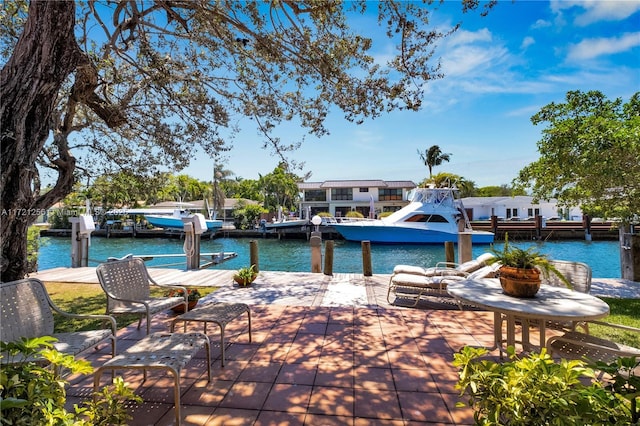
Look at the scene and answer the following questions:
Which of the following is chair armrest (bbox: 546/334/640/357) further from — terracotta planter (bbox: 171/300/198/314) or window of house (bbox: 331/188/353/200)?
window of house (bbox: 331/188/353/200)

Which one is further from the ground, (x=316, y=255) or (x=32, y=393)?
(x=32, y=393)

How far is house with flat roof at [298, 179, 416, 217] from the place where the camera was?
3716 cm

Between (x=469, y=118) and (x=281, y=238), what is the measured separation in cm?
2160

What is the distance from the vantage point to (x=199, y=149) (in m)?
6.88

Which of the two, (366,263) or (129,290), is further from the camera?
(366,263)

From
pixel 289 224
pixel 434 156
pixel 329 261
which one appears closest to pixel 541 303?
pixel 329 261

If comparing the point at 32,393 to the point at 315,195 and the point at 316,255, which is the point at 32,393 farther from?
the point at 315,195

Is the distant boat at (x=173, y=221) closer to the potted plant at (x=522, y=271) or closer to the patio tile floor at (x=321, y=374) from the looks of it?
the patio tile floor at (x=321, y=374)

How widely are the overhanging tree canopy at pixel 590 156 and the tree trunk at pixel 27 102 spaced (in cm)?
789

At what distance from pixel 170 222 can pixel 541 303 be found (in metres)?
33.5

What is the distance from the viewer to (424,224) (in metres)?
22.4

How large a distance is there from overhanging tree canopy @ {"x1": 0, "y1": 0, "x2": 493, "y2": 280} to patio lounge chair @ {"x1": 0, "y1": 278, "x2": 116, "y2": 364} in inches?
47.8

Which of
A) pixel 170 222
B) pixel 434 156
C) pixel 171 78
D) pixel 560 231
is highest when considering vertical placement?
pixel 434 156

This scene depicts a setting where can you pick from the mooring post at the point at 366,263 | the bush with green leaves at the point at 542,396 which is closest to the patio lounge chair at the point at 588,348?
the bush with green leaves at the point at 542,396
